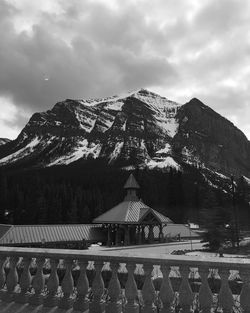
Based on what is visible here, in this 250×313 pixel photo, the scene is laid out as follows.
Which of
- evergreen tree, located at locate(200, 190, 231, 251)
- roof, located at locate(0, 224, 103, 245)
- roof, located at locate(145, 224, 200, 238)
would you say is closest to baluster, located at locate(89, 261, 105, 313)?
evergreen tree, located at locate(200, 190, 231, 251)

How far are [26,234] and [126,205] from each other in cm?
1683

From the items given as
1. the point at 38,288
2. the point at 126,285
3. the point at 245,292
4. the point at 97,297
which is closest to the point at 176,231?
the point at 38,288

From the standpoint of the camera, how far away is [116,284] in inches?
242

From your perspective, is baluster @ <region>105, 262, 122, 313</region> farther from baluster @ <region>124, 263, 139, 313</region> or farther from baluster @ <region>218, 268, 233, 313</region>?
baluster @ <region>218, 268, 233, 313</region>

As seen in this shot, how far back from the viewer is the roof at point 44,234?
4359 centimetres

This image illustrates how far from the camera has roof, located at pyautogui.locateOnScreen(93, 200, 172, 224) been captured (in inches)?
2096

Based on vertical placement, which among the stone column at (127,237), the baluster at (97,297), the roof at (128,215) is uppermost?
the roof at (128,215)

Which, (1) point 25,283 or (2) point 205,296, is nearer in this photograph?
(2) point 205,296

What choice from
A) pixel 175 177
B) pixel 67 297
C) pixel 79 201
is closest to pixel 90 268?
pixel 67 297

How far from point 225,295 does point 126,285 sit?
1436 millimetres

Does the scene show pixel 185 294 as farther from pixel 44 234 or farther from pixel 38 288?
pixel 44 234

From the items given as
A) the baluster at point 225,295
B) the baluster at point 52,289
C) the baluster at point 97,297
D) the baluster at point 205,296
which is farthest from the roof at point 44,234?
the baluster at point 225,295

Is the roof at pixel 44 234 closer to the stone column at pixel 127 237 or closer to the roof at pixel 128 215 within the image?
the roof at pixel 128 215

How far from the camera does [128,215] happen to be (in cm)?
5450
